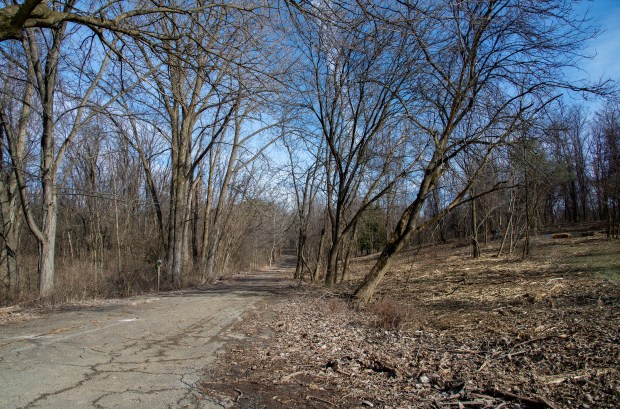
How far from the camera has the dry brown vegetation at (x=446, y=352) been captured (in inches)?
164

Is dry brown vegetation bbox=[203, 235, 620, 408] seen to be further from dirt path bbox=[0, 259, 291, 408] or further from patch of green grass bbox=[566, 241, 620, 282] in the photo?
dirt path bbox=[0, 259, 291, 408]

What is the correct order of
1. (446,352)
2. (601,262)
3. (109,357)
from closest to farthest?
(109,357) < (446,352) < (601,262)

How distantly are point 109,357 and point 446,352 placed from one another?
4.47 meters

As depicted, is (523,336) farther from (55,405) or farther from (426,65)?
(426,65)

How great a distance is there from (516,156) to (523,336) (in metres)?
4.62

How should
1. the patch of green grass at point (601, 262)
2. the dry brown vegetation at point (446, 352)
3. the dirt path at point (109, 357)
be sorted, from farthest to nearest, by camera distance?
the patch of green grass at point (601, 262), the dry brown vegetation at point (446, 352), the dirt path at point (109, 357)

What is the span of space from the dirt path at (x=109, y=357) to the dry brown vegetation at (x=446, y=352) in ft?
1.39

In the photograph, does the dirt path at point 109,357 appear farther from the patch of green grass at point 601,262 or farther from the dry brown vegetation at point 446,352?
the patch of green grass at point 601,262

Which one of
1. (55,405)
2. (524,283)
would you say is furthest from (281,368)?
(524,283)

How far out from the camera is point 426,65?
10.8 m

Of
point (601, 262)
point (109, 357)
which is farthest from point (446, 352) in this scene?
point (601, 262)

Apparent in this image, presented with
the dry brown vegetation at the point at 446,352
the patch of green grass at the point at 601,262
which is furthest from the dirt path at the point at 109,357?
the patch of green grass at the point at 601,262

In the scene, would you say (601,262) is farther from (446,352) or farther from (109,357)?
(109,357)

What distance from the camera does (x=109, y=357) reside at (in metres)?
5.34
